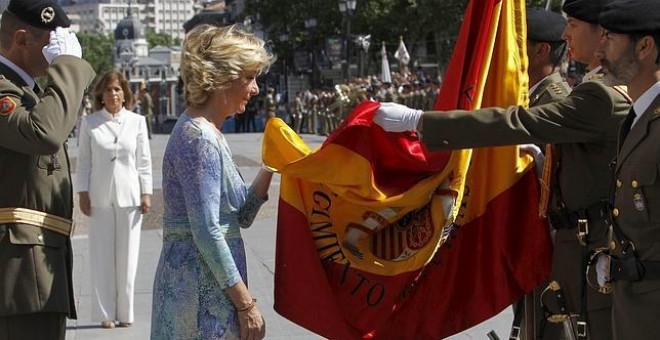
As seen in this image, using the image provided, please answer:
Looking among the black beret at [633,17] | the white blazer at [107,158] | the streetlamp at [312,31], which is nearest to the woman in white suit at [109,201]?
the white blazer at [107,158]

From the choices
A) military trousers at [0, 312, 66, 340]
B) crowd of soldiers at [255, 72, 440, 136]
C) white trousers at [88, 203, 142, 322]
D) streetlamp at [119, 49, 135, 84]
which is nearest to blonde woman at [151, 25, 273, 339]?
military trousers at [0, 312, 66, 340]

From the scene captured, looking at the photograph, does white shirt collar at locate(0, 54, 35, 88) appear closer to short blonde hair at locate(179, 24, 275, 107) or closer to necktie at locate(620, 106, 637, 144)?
short blonde hair at locate(179, 24, 275, 107)

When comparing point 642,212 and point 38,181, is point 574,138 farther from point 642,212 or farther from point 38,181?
point 38,181

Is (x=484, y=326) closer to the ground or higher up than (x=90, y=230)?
closer to the ground

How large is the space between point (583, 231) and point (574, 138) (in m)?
0.39

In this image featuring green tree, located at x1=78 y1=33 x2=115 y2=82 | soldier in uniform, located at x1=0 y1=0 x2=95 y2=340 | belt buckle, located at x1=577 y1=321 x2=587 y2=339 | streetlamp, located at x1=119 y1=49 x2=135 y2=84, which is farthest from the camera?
green tree, located at x1=78 y1=33 x2=115 y2=82

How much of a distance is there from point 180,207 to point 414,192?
962 mm

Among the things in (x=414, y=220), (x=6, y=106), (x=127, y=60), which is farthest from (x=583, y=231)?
(x=127, y=60)

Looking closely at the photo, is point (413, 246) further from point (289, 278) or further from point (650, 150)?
point (650, 150)

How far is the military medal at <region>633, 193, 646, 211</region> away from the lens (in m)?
3.64

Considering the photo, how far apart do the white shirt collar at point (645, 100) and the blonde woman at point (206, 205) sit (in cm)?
136

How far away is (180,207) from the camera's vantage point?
4270 mm

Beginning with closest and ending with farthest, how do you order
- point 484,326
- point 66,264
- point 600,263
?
point 600,263 < point 66,264 < point 484,326

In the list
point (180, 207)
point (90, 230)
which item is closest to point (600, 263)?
point (180, 207)
